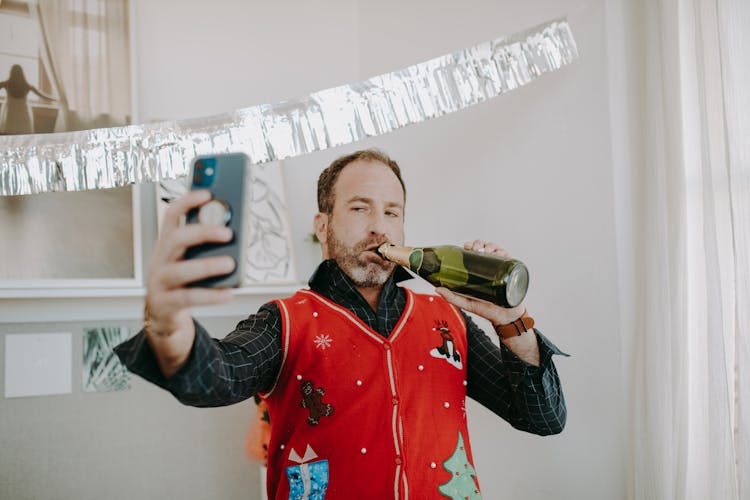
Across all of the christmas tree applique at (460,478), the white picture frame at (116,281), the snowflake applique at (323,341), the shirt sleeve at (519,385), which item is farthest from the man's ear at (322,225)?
the white picture frame at (116,281)

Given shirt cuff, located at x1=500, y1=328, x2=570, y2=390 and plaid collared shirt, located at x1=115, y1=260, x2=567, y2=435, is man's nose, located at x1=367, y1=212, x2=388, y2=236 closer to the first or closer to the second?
plaid collared shirt, located at x1=115, y1=260, x2=567, y2=435

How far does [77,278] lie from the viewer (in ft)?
5.15

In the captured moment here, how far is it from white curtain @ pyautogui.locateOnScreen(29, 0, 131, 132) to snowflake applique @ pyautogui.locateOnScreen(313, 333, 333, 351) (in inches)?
42.2

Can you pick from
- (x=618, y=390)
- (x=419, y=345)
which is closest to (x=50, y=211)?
(x=419, y=345)

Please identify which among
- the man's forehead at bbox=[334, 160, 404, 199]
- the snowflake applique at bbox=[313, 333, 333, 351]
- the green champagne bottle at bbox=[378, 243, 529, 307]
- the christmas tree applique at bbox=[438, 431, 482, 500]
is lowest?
the christmas tree applique at bbox=[438, 431, 482, 500]

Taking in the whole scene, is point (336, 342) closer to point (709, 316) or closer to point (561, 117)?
point (709, 316)


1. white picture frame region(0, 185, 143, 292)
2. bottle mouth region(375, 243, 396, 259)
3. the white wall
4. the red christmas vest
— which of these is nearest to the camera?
the red christmas vest

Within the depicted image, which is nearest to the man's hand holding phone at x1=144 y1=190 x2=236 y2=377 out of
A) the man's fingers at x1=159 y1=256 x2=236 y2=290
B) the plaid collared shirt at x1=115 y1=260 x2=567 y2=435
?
the man's fingers at x1=159 y1=256 x2=236 y2=290

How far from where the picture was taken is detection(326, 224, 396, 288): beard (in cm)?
107

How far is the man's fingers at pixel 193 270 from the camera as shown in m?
0.51

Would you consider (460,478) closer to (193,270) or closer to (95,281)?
(193,270)

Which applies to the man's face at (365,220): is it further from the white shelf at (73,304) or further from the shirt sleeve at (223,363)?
the white shelf at (73,304)

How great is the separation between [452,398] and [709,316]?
0.49 m

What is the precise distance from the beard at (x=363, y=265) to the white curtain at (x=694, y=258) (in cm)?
56
